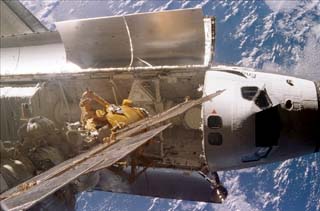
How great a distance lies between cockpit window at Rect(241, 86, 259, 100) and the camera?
870 centimetres

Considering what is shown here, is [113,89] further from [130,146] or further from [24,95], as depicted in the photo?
[130,146]

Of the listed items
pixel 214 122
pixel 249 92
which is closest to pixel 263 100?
pixel 249 92

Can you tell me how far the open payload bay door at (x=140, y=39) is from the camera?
10.1m

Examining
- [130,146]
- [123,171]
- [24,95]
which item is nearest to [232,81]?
[123,171]

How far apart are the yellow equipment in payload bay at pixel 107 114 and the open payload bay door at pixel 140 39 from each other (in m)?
1.62

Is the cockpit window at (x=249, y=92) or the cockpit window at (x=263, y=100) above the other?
the cockpit window at (x=249, y=92)

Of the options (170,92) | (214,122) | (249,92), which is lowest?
(214,122)

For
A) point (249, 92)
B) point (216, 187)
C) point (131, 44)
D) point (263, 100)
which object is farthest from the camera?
point (216, 187)

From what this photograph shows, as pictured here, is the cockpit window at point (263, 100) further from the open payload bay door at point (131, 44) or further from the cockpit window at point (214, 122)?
the open payload bay door at point (131, 44)

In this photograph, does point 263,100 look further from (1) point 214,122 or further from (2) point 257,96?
(1) point 214,122

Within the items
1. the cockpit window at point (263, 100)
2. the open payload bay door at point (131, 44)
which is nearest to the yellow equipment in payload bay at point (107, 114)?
the open payload bay door at point (131, 44)

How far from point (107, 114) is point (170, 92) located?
2.20 m

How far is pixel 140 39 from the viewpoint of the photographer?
10.5m

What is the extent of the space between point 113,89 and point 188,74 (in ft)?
6.82
